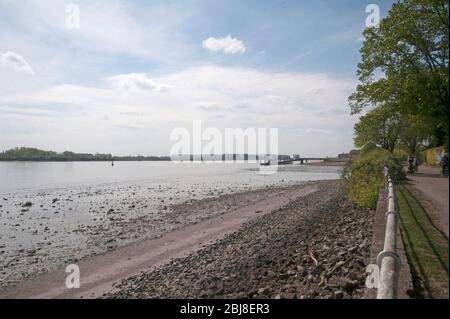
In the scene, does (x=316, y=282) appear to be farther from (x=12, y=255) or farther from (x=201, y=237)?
(x=12, y=255)

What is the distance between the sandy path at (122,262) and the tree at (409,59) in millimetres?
11648

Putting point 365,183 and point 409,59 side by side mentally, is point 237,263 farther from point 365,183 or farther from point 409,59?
point 409,59

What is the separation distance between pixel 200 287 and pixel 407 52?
18254 mm

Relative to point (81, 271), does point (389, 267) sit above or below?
above

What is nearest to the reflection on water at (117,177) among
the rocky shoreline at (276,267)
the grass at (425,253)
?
the rocky shoreline at (276,267)

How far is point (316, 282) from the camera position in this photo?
317 inches

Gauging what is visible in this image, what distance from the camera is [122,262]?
15.3m

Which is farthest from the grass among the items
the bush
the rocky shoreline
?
the bush

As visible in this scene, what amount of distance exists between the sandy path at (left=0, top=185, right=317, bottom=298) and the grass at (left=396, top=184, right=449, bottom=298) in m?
8.83

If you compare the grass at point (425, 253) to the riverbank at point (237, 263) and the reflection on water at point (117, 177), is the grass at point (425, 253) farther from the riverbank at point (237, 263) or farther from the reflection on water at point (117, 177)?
the reflection on water at point (117, 177)

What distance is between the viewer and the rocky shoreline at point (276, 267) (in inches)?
315

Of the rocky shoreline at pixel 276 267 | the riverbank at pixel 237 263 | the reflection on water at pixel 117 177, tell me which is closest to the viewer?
the rocky shoreline at pixel 276 267

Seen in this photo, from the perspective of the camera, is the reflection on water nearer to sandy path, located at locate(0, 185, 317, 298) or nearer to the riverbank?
sandy path, located at locate(0, 185, 317, 298)
